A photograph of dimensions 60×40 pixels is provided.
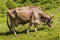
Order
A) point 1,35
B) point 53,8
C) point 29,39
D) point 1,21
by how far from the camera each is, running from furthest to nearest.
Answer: point 53,8, point 1,21, point 1,35, point 29,39

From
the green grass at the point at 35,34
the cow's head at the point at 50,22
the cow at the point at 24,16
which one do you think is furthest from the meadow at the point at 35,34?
the cow at the point at 24,16

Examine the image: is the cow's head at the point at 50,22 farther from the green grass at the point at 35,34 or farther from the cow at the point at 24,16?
the cow at the point at 24,16

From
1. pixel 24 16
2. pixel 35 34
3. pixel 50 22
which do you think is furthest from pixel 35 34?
pixel 50 22

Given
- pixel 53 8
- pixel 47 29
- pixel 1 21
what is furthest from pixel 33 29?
pixel 53 8

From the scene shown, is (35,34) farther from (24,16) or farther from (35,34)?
(24,16)

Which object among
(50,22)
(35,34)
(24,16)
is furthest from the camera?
(50,22)

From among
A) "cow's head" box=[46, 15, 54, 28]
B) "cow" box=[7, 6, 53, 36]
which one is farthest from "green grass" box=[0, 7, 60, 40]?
"cow" box=[7, 6, 53, 36]

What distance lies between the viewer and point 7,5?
929 inches

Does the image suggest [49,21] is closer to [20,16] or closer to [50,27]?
[50,27]

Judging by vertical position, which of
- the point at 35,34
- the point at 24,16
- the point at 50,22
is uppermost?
the point at 24,16

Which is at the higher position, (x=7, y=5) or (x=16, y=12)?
(x=16, y=12)

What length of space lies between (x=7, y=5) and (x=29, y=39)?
33.0 ft

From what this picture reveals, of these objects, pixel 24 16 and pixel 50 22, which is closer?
pixel 24 16

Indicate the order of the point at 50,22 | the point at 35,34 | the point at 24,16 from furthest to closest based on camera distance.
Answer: the point at 50,22, the point at 35,34, the point at 24,16
